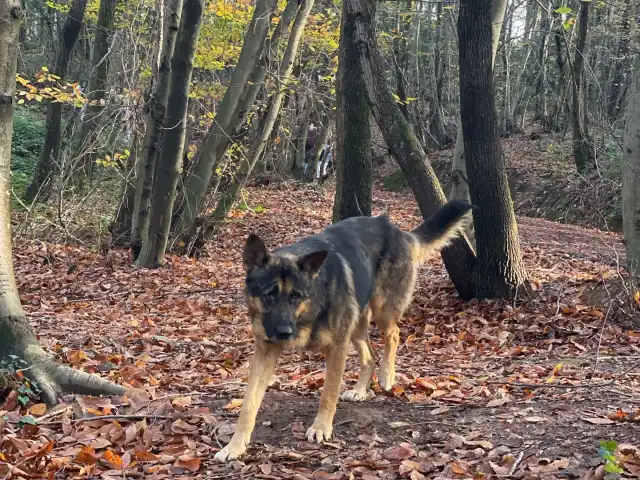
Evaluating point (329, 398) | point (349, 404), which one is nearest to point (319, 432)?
point (329, 398)

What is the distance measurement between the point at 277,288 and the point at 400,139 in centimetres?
542

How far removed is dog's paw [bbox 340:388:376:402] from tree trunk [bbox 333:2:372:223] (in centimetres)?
427

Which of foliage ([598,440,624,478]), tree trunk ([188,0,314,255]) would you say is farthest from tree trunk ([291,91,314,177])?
foliage ([598,440,624,478])

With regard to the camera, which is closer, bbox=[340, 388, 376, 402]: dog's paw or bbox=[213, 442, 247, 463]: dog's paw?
bbox=[213, 442, 247, 463]: dog's paw

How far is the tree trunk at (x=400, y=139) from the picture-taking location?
31.3 feet

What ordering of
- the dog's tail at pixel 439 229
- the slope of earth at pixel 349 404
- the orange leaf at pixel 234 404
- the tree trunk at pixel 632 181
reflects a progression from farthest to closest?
the tree trunk at pixel 632 181 < the dog's tail at pixel 439 229 < the orange leaf at pixel 234 404 < the slope of earth at pixel 349 404

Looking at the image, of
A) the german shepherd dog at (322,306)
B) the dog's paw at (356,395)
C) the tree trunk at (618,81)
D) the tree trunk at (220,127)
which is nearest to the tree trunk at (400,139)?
the german shepherd dog at (322,306)

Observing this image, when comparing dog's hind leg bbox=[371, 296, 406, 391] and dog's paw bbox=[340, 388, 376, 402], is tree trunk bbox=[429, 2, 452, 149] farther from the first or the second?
dog's paw bbox=[340, 388, 376, 402]

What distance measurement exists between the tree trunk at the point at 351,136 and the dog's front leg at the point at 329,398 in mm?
4903

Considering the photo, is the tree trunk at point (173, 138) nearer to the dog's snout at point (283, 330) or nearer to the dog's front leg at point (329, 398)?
the dog's front leg at point (329, 398)

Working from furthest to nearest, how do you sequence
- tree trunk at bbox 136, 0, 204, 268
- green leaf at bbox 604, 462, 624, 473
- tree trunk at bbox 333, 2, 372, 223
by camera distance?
tree trunk at bbox 136, 0, 204, 268, tree trunk at bbox 333, 2, 372, 223, green leaf at bbox 604, 462, 624, 473

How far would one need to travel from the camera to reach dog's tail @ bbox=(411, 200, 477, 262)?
7281 mm

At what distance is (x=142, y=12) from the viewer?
1374cm

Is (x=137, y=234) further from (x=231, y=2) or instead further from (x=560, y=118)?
(x=560, y=118)
